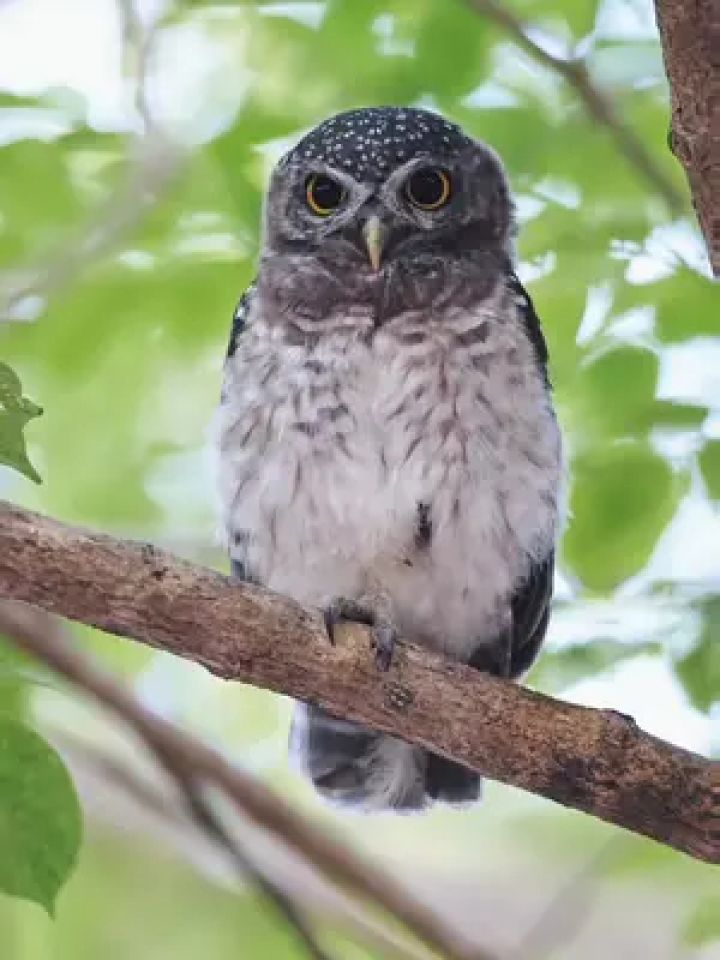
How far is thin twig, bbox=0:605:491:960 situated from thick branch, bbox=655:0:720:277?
1143 mm

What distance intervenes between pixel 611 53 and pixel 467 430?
1.99 ft

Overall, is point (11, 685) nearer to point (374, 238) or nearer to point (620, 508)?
point (620, 508)

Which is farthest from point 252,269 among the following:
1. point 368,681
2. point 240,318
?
point 368,681

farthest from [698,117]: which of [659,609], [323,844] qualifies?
[323,844]

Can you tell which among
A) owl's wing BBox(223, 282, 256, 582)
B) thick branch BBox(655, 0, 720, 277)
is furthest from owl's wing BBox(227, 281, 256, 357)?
thick branch BBox(655, 0, 720, 277)

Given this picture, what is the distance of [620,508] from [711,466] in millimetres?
148

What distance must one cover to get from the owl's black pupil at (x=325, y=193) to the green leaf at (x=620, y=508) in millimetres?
636

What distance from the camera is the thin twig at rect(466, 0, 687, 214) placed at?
2270 mm

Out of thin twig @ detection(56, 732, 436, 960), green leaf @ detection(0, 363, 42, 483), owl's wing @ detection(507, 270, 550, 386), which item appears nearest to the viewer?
green leaf @ detection(0, 363, 42, 483)

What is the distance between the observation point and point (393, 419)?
2242 millimetres

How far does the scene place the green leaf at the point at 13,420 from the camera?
1.44 metres

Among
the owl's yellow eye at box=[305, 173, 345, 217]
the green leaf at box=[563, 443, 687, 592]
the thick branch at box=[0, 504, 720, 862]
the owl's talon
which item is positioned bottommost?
the thick branch at box=[0, 504, 720, 862]

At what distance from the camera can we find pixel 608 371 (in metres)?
2.12

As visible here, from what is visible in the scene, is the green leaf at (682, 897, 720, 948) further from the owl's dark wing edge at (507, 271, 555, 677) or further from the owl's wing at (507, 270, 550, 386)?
the owl's wing at (507, 270, 550, 386)
